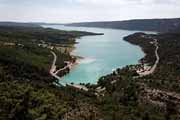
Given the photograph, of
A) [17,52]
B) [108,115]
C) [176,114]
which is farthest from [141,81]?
[17,52]

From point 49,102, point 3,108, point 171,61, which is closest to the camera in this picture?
point 3,108

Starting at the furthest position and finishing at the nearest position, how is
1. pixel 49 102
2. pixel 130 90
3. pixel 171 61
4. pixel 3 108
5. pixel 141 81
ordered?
pixel 171 61 < pixel 141 81 < pixel 130 90 < pixel 49 102 < pixel 3 108

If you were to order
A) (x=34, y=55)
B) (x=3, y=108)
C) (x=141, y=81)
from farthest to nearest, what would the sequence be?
1. (x=34, y=55)
2. (x=141, y=81)
3. (x=3, y=108)

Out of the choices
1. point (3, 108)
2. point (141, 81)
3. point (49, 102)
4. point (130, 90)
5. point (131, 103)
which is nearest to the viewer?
point (3, 108)

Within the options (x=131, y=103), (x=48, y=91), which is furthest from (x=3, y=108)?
(x=131, y=103)

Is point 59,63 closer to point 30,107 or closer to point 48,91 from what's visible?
point 48,91

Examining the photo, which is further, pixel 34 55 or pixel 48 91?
pixel 34 55

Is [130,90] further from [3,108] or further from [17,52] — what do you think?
[17,52]

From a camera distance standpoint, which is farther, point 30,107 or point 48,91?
point 48,91
